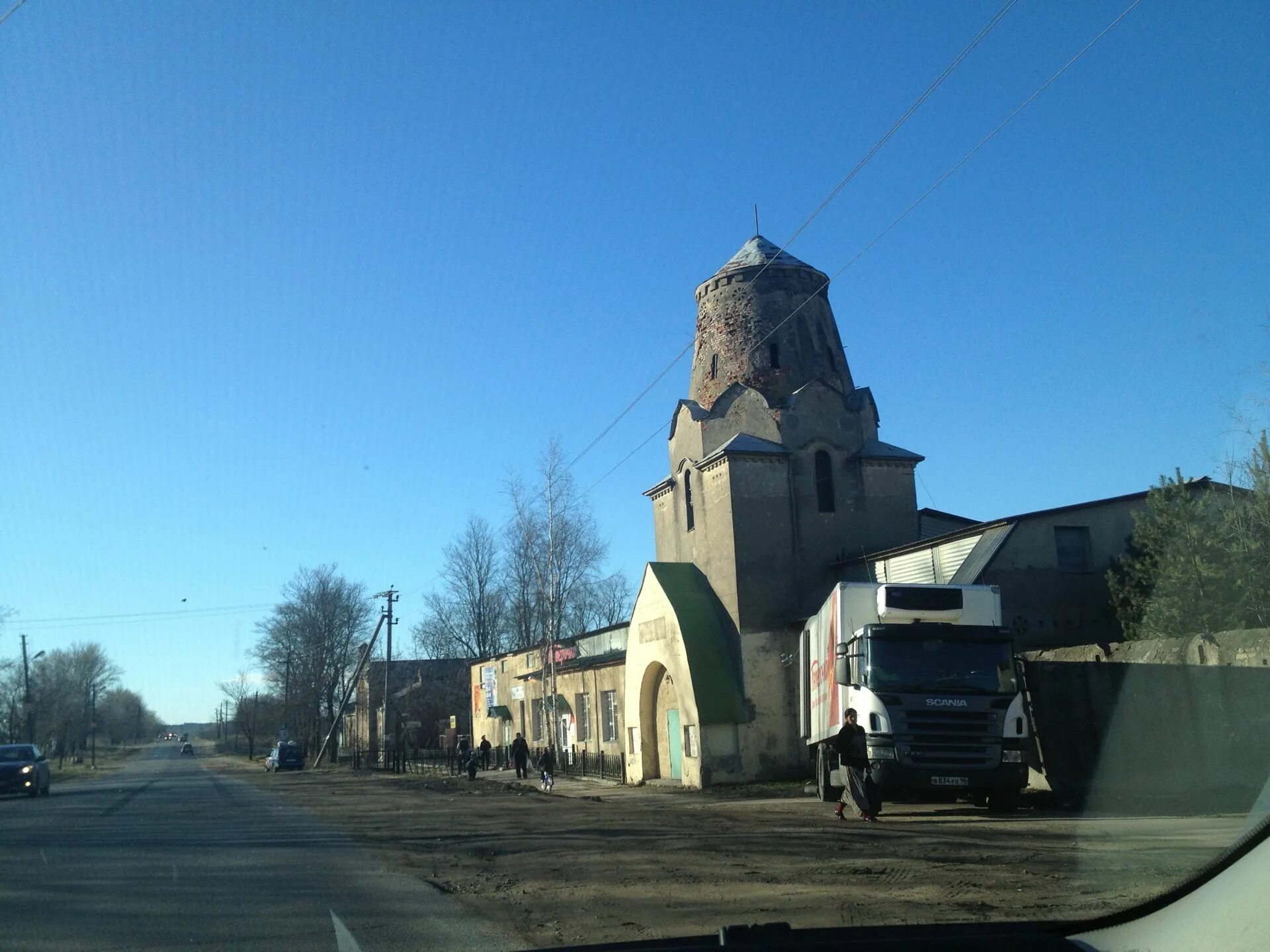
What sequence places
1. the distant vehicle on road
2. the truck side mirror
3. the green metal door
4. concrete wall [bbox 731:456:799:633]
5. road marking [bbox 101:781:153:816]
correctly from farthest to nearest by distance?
the distant vehicle on road < the green metal door < concrete wall [bbox 731:456:799:633] < road marking [bbox 101:781:153:816] < the truck side mirror

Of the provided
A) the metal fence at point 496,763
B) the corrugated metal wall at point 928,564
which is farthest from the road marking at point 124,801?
the corrugated metal wall at point 928,564

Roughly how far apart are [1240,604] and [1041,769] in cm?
453

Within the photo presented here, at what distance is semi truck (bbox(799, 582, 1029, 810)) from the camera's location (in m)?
16.1

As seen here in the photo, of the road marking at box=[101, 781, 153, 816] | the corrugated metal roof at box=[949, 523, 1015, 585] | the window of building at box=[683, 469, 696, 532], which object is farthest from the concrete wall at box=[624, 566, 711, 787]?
the road marking at box=[101, 781, 153, 816]

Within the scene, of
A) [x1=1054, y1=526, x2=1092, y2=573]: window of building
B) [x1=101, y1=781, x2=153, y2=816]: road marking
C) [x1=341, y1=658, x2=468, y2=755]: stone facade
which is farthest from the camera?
[x1=341, y1=658, x2=468, y2=755]: stone facade

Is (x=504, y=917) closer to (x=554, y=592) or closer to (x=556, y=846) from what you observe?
(x=556, y=846)

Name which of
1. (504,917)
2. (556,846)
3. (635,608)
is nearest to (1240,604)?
(556,846)

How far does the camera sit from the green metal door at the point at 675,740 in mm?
31266

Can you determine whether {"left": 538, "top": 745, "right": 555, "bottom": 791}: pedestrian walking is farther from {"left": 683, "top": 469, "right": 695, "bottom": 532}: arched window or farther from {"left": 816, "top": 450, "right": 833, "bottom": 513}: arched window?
{"left": 816, "top": 450, "right": 833, "bottom": 513}: arched window

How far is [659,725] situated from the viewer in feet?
109

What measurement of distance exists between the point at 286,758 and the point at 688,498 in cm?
3736

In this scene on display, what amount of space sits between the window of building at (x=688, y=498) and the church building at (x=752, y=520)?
42 millimetres

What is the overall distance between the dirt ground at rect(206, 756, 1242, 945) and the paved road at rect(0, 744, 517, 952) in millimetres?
623

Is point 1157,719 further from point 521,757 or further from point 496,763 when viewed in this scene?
point 496,763
